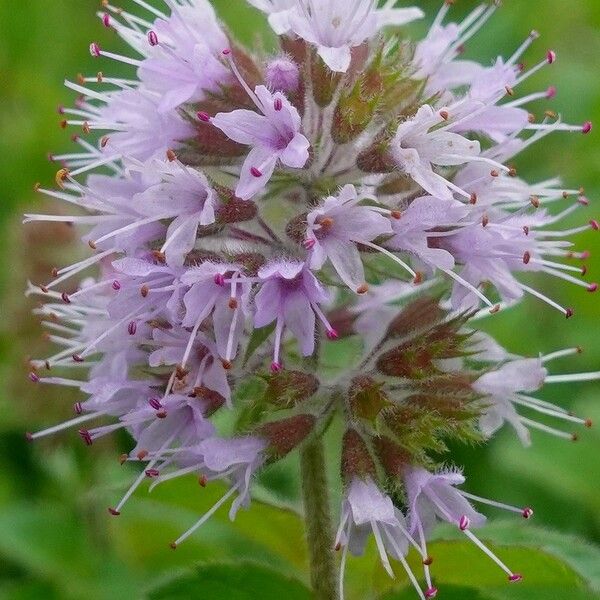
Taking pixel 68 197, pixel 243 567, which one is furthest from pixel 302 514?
pixel 68 197

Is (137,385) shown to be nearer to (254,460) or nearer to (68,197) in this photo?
(254,460)

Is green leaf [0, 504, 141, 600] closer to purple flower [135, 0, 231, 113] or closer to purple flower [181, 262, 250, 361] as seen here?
purple flower [181, 262, 250, 361]

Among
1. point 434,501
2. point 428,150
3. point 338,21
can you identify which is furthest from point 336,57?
point 434,501

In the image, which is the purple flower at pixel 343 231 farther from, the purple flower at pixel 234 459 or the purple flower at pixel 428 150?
the purple flower at pixel 234 459

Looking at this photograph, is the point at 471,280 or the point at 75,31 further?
the point at 75,31

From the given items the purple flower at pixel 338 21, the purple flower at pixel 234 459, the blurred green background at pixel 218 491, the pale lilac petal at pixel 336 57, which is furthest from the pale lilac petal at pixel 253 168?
the blurred green background at pixel 218 491

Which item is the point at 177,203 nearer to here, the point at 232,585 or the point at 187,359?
the point at 187,359
